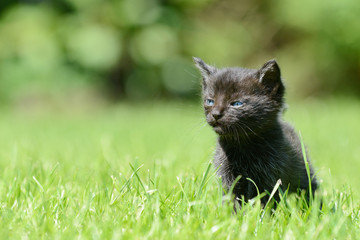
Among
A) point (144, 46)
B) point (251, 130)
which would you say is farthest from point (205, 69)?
point (144, 46)

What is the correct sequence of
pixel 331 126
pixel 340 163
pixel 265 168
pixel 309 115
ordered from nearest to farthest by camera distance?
1. pixel 265 168
2. pixel 340 163
3. pixel 331 126
4. pixel 309 115

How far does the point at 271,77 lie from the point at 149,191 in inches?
44.3

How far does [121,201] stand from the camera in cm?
261

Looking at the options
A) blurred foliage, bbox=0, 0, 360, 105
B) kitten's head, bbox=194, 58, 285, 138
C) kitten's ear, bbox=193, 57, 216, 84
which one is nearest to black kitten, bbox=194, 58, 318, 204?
kitten's head, bbox=194, 58, 285, 138

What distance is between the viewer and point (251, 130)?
2869mm

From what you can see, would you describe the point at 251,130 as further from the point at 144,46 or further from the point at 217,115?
the point at 144,46

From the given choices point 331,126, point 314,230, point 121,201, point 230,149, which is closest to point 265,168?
point 230,149

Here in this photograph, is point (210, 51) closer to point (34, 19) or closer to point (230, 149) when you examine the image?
point (34, 19)

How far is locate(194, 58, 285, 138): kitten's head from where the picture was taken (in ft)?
9.39

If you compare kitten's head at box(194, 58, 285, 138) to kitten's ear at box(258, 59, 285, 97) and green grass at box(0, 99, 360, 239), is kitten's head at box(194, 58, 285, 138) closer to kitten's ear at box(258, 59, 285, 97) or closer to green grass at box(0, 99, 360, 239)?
kitten's ear at box(258, 59, 285, 97)

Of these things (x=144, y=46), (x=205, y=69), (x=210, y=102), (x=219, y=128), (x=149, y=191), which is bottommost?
(x=149, y=191)

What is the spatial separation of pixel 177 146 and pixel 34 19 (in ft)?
25.3

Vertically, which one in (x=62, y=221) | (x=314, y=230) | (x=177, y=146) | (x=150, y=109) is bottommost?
(x=150, y=109)

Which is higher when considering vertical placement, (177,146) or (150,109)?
(177,146)
